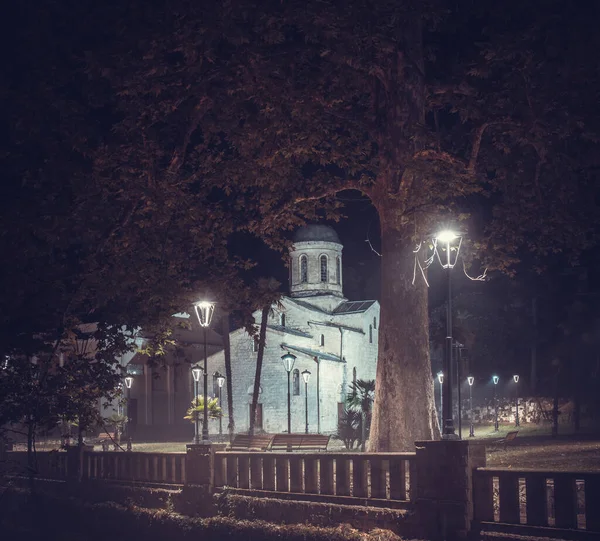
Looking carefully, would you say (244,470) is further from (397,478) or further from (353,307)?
(353,307)

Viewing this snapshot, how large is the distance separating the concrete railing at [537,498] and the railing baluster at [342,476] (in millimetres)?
2454

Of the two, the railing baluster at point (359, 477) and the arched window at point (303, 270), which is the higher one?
the arched window at point (303, 270)

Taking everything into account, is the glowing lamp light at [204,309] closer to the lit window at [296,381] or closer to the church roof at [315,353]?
the church roof at [315,353]

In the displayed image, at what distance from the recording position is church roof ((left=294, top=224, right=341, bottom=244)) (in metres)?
59.8

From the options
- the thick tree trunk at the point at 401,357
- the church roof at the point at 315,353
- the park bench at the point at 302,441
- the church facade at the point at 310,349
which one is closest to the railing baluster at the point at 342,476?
the thick tree trunk at the point at 401,357

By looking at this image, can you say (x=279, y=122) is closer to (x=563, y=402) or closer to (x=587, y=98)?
(x=587, y=98)

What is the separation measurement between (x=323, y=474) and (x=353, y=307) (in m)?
49.5

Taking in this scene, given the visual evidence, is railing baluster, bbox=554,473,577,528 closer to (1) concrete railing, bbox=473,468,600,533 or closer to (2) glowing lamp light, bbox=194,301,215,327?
(1) concrete railing, bbox=473,468,600,533


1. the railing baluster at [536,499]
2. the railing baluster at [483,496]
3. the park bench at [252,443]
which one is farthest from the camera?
the park bench at [252,443]

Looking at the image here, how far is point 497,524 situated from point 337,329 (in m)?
48.7

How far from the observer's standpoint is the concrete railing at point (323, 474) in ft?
40.8

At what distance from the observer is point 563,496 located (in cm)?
1034

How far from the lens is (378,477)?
41.6 feet

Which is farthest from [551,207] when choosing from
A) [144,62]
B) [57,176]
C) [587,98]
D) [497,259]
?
[57,176]
